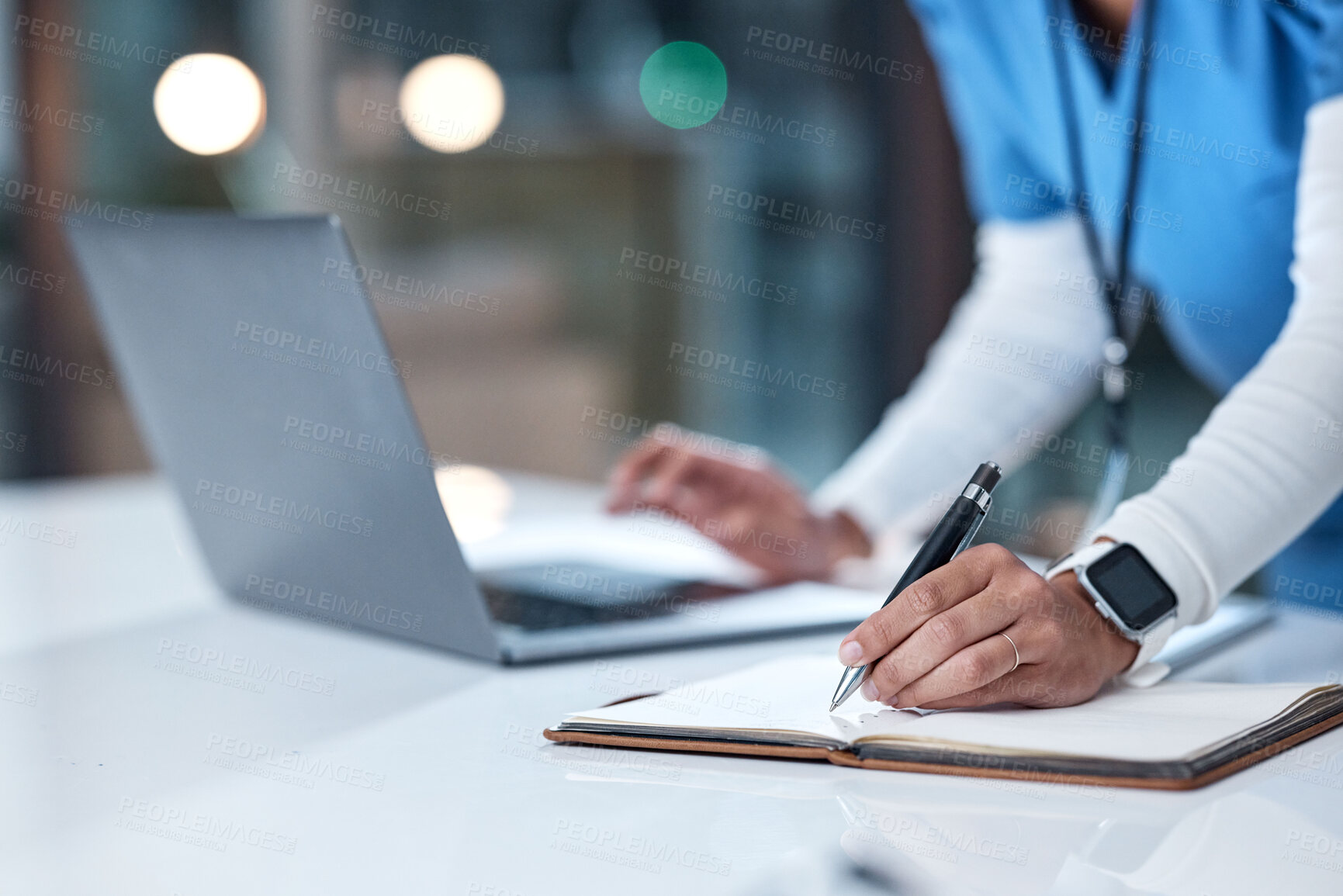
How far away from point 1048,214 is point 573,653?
0.80 m

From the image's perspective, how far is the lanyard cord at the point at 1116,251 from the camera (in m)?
1.05

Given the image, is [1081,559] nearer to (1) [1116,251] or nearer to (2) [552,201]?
(1) [1116,251]

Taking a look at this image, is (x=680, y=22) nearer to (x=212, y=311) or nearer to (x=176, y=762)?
(x=212, y=311)

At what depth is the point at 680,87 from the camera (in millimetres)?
4121

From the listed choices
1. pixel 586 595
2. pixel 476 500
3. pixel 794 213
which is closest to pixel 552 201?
pixel 794 213

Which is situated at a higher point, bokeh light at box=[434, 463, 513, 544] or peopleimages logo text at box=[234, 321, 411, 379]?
peopleimages logo text at box=[234, 321, 411, 379]

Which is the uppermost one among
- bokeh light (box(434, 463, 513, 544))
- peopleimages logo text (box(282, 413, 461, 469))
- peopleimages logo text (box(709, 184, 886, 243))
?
peopleimages logo text (box(282, 413, 461, 469))

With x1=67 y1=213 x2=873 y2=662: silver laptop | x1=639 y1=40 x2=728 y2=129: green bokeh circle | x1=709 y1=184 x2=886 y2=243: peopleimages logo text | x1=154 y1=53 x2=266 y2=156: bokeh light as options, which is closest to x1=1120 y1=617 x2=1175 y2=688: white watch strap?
x1=67 y1=213 x2=873 y2=662: silver laptop

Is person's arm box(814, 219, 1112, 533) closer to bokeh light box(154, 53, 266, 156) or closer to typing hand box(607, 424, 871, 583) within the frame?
typing hand box(607, 424, 871, 583)

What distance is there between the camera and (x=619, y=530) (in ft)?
4.12

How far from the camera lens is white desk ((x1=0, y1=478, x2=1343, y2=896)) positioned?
47cm

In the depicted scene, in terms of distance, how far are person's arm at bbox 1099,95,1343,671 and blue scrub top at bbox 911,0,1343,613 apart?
0.59ft

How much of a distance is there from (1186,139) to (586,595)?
0.67 meters

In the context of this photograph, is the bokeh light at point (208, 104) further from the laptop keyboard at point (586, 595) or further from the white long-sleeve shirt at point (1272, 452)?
the white long-sleeve shirt at point (1272, 452)
